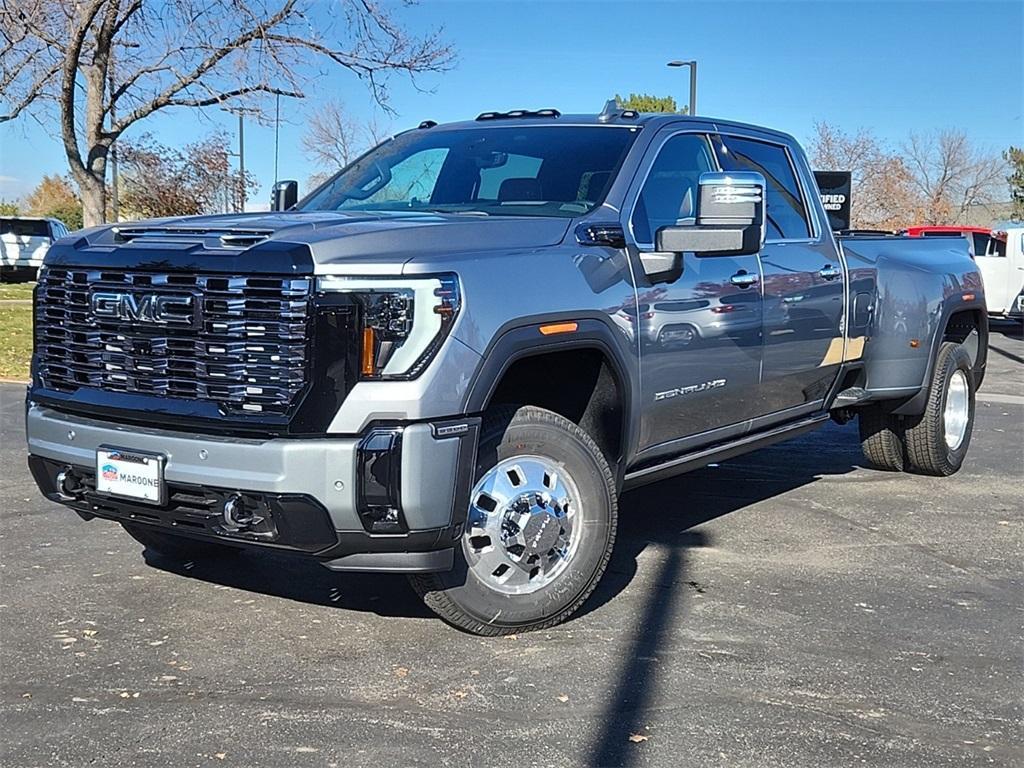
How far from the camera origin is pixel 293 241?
3873 mm

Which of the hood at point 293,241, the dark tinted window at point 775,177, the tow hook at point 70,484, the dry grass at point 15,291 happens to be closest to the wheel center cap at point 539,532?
the hood at point 293,241

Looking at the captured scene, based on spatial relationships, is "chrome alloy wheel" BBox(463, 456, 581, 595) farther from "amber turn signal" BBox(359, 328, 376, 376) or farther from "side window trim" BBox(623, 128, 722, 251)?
"side window trim" BBox(623, 128, 722, 251)

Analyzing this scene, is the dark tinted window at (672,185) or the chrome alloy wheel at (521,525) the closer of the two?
the chrome alloy wheel at (521,525)

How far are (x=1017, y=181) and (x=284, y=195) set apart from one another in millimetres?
53951

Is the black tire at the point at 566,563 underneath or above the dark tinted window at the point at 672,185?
underneath

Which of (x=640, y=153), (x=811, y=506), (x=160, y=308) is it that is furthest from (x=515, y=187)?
(x=811, y=506)

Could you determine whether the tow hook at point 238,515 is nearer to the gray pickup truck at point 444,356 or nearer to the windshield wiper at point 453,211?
the gray pickup truck at point 444,356

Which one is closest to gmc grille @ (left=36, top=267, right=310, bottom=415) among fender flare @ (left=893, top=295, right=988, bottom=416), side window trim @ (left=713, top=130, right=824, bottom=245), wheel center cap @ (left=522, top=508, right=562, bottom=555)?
wheel center cap @ (left=522, top=508, right=562, bottom=555)

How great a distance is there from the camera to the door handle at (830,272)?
6.23 m

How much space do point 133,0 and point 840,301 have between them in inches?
481

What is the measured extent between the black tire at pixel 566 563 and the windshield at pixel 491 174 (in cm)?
99

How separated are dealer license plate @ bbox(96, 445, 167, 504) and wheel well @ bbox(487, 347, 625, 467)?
1265 millimetres

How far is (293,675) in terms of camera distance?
4.05 meters

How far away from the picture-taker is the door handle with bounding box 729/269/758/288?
543cm
